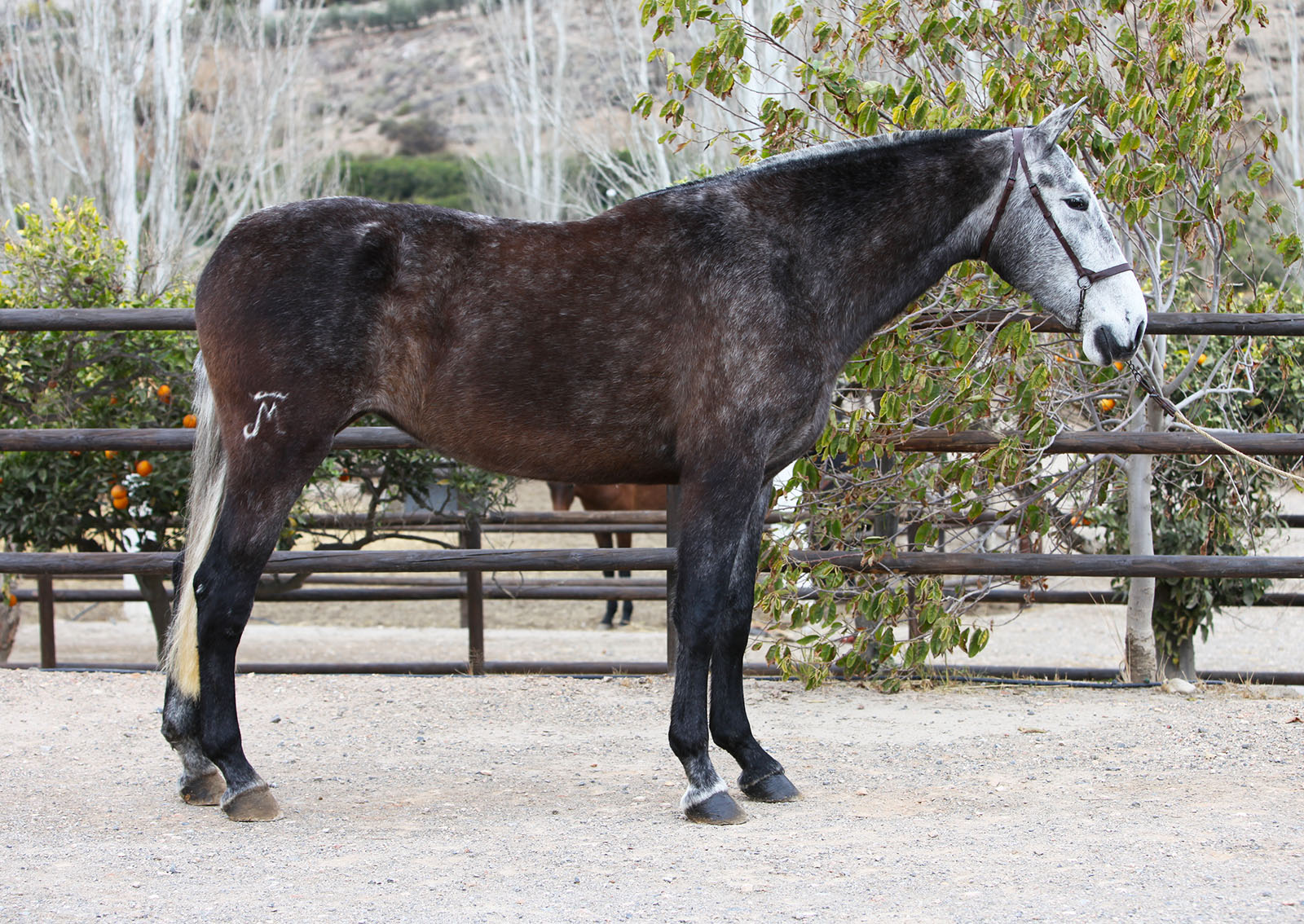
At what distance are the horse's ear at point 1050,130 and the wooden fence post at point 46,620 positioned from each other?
5310 millimetres

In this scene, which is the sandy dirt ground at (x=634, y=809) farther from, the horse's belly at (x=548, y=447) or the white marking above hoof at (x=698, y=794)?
the horse's belly at (x=548, y=447)

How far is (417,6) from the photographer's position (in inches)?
1989

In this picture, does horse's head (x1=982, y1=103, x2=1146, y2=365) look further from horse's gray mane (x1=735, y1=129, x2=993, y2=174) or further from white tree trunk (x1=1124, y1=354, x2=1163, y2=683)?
white tree trunk (x1=1124, y1=354, x2=1163, y2=683)

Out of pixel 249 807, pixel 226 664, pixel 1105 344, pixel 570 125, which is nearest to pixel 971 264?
pixel 1105 344

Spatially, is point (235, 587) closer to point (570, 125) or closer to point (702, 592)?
point (702, 592)

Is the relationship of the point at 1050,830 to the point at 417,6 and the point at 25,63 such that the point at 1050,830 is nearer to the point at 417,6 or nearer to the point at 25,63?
the point at 25,63

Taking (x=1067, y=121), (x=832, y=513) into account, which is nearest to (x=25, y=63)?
(x=832, y=513)

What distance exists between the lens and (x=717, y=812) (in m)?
3.10

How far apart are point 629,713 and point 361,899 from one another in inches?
79.8

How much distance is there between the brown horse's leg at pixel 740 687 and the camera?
3.37 meters

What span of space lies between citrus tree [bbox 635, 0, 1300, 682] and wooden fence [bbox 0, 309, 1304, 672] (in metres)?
0.11

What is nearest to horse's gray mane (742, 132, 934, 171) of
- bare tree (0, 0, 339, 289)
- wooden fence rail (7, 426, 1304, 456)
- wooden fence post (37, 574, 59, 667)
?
wooden fence rail (7, 426, 1304, 456)

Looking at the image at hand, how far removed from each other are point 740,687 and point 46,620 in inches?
177

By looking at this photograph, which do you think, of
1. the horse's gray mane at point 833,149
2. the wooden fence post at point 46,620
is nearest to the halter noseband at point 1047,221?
the horse's gray mane at point 833,149
